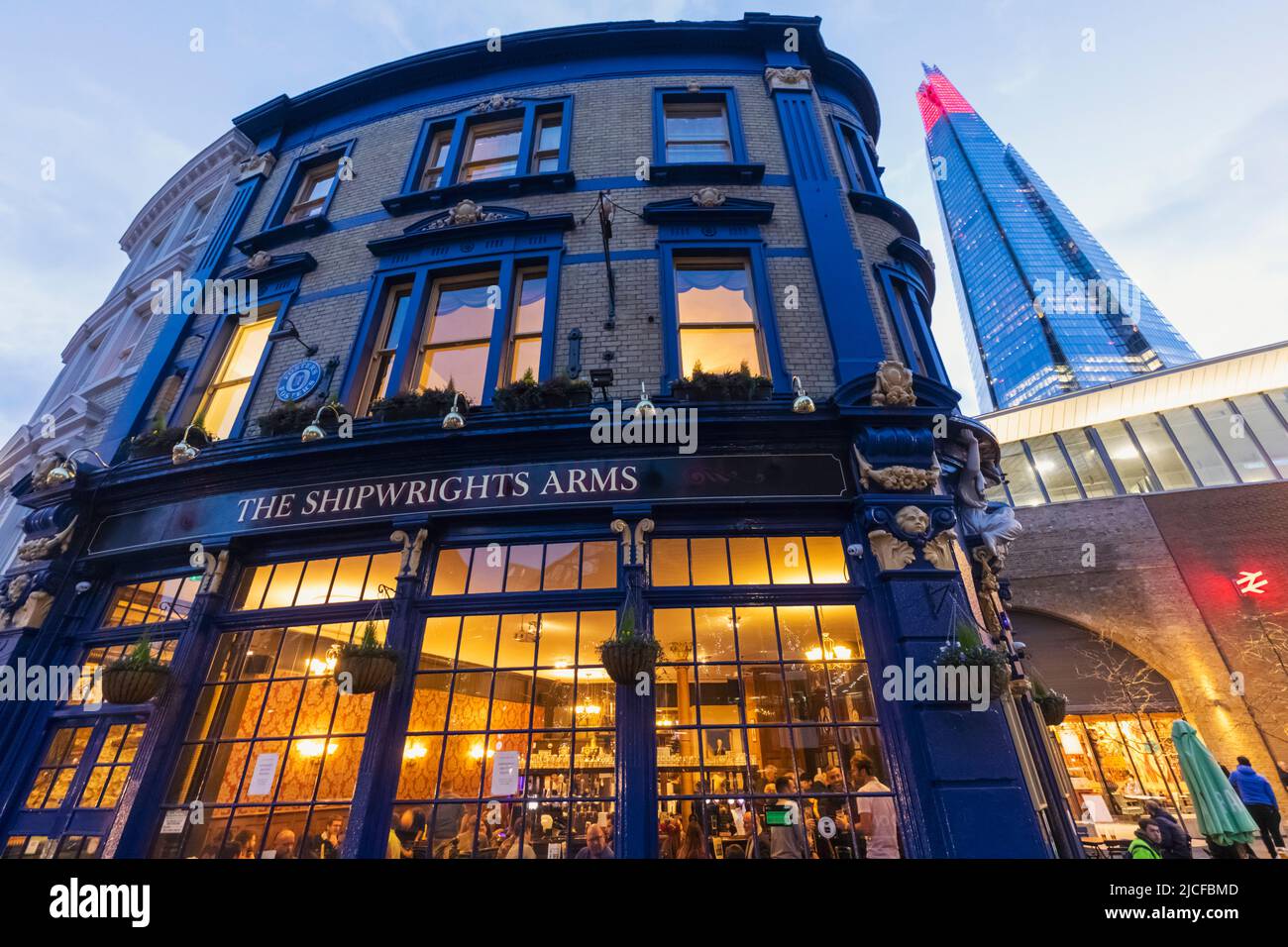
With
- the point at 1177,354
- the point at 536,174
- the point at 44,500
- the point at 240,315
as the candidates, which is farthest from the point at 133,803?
the point at 1177,354

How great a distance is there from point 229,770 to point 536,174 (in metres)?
9.32

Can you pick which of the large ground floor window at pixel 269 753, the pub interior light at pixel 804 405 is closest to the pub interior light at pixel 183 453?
the large ground floor window at pixel 269 753

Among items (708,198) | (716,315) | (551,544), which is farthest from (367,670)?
(708,198)

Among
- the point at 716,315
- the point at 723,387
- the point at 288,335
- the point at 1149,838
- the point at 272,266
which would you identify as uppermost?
the point at 272,266

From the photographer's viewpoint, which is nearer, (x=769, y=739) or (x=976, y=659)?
(x=976, y=659)

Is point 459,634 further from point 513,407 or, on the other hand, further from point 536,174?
Result: point 536,174

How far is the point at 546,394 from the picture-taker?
6.97 metres

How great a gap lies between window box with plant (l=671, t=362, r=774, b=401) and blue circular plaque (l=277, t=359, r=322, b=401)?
5.46 m

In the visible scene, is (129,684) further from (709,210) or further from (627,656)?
(709,210)

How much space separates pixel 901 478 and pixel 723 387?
7.59 feet

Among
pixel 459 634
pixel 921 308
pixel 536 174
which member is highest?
pixel 536 174

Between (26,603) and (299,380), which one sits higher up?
(299,380)

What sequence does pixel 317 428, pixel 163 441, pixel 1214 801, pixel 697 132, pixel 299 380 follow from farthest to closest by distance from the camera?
pixel 697 132
pixel 299 380
pixel 163 441
pixel 317 428
pixel 1214 801

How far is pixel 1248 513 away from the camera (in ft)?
54.6
